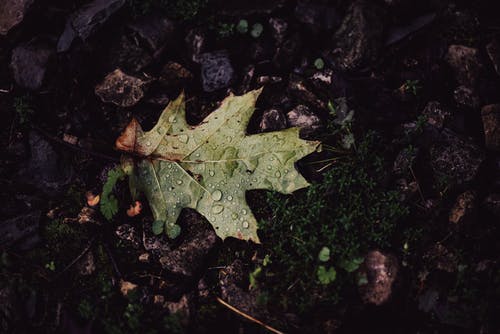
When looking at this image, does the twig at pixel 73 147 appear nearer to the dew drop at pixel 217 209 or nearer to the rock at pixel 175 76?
the rock at pixel 175 76

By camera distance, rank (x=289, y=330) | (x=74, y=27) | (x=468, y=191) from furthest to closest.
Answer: (x=74, y=27), (x=468, y=191), (x=289, y=330)

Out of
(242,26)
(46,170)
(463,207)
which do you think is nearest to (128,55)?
(242,26)

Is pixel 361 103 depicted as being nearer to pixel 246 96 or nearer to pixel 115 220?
pixel 246 96

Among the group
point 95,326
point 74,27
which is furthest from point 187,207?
point 74,27

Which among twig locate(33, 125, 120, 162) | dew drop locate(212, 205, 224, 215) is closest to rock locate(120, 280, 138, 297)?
dew drop locate(212, 205, 224, 215)

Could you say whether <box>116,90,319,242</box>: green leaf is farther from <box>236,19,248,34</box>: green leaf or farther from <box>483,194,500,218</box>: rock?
<box>483,194,500,218</box>: rock

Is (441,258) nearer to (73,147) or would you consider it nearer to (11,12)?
(73,147)

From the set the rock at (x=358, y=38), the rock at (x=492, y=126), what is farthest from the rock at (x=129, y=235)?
the rock at (x=492, y=126)
